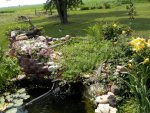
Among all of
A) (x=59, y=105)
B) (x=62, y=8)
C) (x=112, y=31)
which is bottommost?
(x=59, y=105)

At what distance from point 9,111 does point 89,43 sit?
706 centimetres

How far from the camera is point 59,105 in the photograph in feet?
38.8

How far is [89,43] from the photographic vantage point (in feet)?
50.5

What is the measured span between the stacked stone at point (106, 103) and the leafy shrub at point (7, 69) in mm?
4128

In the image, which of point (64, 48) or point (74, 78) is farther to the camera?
point (64, 48)

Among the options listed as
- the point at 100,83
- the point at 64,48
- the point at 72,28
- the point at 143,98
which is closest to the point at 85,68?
the point at 100,83

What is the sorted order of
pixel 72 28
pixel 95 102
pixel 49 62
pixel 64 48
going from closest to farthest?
pixel 95 102, pixel 49 62, pixel 64 48, pixel 72 28

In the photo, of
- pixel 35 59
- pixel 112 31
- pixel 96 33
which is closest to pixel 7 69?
pixel 35 59

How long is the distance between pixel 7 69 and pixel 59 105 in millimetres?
2530

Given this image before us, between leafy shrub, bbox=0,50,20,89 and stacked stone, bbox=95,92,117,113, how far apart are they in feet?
13.5

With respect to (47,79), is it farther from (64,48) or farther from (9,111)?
(9,111)

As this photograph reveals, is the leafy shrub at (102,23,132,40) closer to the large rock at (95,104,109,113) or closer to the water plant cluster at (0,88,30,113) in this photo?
the water plant cluster at (0,88,30,113)

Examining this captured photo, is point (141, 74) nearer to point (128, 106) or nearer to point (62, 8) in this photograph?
point (128, 106)

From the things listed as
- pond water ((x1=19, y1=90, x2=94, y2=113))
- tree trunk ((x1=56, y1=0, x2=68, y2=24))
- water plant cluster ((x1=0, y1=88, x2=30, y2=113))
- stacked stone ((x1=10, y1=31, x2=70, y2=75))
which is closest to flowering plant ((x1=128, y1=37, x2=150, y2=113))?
pond water ((x1=19, y1=90, x2=94, y2=113))
